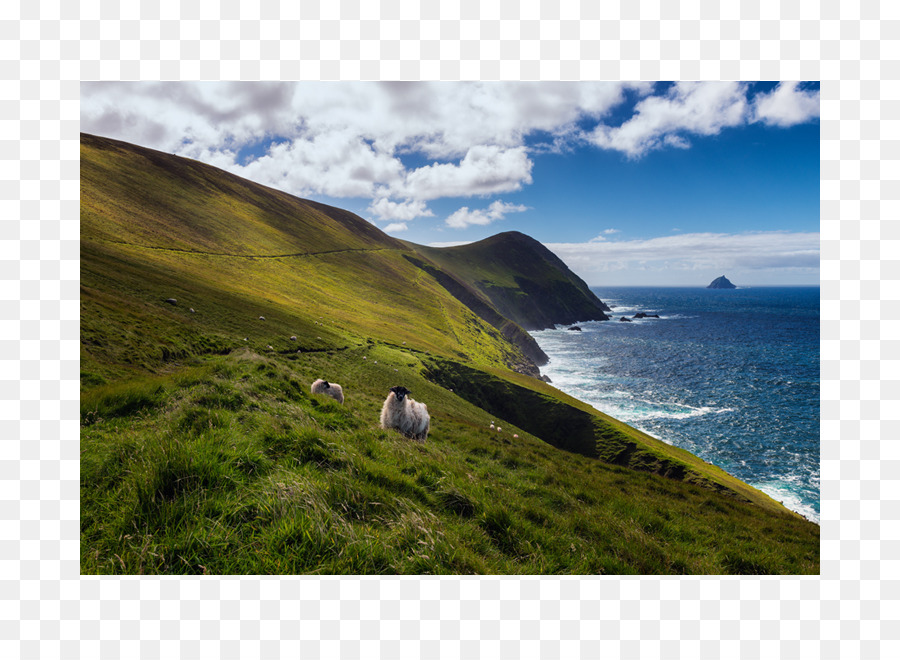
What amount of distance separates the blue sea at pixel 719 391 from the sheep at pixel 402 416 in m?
37.5

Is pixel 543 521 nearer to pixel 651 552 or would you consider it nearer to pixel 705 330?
pixel 651 552

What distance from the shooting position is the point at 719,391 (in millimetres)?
64375

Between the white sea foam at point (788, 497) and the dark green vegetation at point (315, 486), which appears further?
the white sea foam at point (788, 497)

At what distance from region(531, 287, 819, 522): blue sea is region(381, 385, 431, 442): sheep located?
123 ft

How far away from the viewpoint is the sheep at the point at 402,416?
12.0 metres

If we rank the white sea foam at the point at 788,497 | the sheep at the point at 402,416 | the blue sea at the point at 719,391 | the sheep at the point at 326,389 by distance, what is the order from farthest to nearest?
1. the blue sea at the point at 719,391
2. the white sea foam at the point at 788,497
3. the sheep at the point at 326,389
4. the sheep at the point at 402,416

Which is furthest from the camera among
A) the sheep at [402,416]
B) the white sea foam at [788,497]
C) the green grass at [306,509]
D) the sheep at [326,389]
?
the white sea foam at [788,497]

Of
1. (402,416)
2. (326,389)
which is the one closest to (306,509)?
(402,416)

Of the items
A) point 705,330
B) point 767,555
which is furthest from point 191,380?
point 705,330

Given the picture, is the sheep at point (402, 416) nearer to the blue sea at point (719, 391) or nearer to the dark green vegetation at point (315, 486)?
the dark green vegetation at point (315, 486)

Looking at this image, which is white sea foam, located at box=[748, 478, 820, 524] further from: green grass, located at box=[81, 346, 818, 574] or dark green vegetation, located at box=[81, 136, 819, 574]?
green grass, located at box=[81, 346, 818, 574]

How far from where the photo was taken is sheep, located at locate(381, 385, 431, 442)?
12.0 metres

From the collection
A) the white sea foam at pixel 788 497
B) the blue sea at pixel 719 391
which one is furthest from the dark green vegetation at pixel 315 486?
the blue sea at pixel 719 391

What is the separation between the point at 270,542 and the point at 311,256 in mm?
93701
